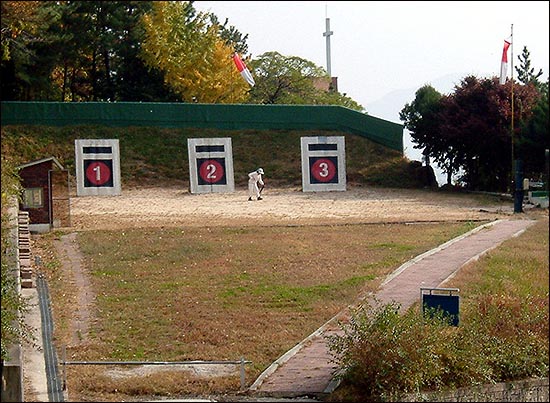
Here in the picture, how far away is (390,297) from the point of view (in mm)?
13383

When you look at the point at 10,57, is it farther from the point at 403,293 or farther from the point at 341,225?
the point at 403,293

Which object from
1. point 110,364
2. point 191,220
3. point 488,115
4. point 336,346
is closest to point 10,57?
point 191,220

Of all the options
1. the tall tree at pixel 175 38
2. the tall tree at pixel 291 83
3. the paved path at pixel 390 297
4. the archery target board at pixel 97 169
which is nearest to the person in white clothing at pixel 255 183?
the archery target board at pixel 97 169

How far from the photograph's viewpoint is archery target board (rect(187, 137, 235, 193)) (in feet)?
87.9

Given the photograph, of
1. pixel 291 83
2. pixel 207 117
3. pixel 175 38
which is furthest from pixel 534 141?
pixel 291 83

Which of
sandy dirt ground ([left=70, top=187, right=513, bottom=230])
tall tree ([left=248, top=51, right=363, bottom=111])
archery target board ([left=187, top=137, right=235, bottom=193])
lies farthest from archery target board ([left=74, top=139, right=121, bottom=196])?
tall tree ([left=248, top=51, right=363, bottom=111])

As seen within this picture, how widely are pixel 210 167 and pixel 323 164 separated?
10.8ft

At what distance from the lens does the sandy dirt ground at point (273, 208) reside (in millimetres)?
21547

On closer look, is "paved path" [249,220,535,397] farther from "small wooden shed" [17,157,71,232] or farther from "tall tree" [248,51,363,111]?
"tall tree" [248,51,363,111]

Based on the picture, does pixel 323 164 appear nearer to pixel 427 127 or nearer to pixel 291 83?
pixel 427 127

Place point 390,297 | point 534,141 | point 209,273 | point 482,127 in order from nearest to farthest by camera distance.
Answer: point 390,297, point 209,273, point 534,141, point 482,127

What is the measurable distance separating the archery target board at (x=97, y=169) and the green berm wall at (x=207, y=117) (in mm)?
1143

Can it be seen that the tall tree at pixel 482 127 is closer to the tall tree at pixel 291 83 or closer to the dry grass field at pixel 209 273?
the dry grass field at pixel 209 273

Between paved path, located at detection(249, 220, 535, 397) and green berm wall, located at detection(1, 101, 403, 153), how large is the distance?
11.4 meters
